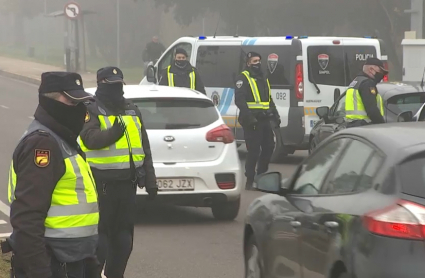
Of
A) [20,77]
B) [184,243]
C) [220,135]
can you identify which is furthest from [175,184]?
[20,77]

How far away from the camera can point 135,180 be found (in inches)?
275

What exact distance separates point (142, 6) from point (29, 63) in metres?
7.92

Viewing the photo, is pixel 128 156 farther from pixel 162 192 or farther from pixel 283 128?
pixel 283 128

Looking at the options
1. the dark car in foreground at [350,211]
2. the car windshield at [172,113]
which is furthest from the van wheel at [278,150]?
the dark car in foreground at [350,211]

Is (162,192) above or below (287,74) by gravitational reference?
below

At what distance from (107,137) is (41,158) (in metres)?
2.67

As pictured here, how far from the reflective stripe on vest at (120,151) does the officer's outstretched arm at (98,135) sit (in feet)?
0.12

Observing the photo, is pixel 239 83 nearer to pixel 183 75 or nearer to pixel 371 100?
pixel 371 100

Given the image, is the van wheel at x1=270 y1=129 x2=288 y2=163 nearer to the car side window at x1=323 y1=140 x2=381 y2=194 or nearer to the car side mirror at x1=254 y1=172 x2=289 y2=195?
the car side mirror at x1=254 y1=172 x2=289 y2=195

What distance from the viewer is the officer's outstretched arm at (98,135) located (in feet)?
22.5

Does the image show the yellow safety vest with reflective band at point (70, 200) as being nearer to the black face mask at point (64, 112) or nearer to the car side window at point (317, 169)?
the black face mask at point (64, 112)

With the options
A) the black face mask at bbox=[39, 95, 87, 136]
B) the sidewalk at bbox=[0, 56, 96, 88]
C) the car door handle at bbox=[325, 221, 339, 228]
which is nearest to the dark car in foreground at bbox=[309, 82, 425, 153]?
the car door handle at bbox=[325, 221, 339, 228]

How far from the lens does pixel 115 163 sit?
691 centimetres

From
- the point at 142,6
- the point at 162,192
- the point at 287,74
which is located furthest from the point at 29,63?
the point at 162,192
